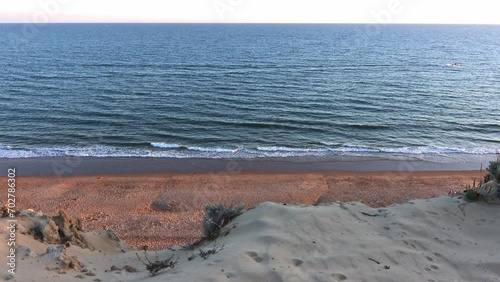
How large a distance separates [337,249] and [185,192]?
41.1ft

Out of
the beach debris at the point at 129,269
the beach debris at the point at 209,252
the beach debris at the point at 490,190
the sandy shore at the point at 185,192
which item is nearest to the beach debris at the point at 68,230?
the beach debris at the point at 129,269

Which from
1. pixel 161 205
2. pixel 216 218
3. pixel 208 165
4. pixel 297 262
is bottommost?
pixel 161 205

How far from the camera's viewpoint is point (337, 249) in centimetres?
736

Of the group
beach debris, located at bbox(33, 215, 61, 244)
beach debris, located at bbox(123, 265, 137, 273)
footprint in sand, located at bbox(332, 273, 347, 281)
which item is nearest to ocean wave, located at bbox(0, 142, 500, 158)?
beach debris, located at bbox(33, 215, 61, 244)

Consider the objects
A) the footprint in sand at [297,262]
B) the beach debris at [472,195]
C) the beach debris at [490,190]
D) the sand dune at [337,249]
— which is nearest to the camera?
the sand dune at [337,249]

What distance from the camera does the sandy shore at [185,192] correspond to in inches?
596

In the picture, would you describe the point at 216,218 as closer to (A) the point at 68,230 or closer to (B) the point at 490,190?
(A) the point at 68,230

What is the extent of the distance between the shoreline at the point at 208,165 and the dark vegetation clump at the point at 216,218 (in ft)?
42.4

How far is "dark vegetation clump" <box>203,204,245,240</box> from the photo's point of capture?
8.74 m

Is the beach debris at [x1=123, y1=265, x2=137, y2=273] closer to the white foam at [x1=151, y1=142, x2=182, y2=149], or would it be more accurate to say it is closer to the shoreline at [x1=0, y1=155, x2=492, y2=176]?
the shoreline at [x1=0, y1=155, x2=492, y2=176]

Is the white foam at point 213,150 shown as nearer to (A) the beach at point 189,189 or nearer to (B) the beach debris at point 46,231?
(A) the beach at point 189,189

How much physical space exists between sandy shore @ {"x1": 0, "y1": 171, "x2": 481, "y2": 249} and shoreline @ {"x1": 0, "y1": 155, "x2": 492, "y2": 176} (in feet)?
2.46

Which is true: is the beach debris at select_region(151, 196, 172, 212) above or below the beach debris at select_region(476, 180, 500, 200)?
below

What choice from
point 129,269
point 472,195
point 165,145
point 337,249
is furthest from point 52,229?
point 165,145
